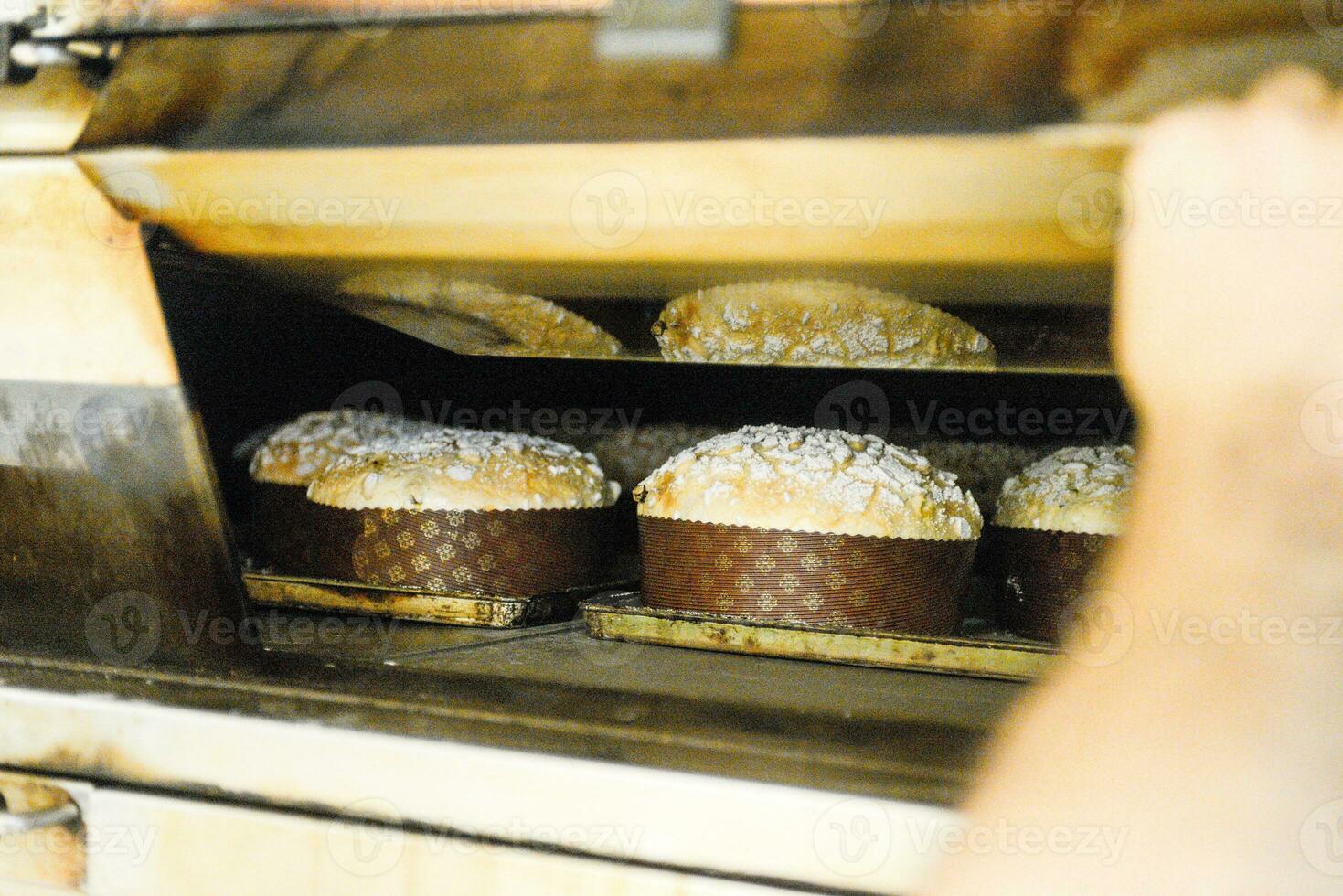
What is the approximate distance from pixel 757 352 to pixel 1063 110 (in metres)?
0.59

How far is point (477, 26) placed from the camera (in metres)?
1.12

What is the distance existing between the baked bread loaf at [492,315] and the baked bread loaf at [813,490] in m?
0.22

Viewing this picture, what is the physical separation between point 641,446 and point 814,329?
727 mm

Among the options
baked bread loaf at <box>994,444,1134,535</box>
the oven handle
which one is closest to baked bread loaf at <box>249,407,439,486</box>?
the oven handle

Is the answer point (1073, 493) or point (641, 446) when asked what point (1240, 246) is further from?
point (641, 446)

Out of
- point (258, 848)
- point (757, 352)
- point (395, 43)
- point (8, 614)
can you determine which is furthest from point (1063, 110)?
point (8, 614)

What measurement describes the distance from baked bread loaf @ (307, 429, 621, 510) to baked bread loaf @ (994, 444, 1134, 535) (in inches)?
26.4

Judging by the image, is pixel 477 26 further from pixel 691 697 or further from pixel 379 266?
pixel 691 697

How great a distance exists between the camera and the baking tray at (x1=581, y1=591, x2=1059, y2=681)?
130 cm

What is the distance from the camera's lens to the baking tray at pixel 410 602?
1560mm

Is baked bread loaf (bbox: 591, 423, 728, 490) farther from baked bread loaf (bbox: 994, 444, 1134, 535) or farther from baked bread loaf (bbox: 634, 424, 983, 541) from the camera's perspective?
baked bread loaf (bbox: 994, 444, 1134, 535)

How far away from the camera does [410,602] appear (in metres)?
1.59

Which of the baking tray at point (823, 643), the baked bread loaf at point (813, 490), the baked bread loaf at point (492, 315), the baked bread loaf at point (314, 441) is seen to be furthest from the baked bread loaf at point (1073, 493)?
the baked bread loaf at point (314, 441)

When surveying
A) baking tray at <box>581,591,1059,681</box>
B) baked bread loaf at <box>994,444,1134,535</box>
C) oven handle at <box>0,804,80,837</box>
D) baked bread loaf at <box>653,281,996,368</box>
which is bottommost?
oven handle at <box>0,804,80,837</box>
